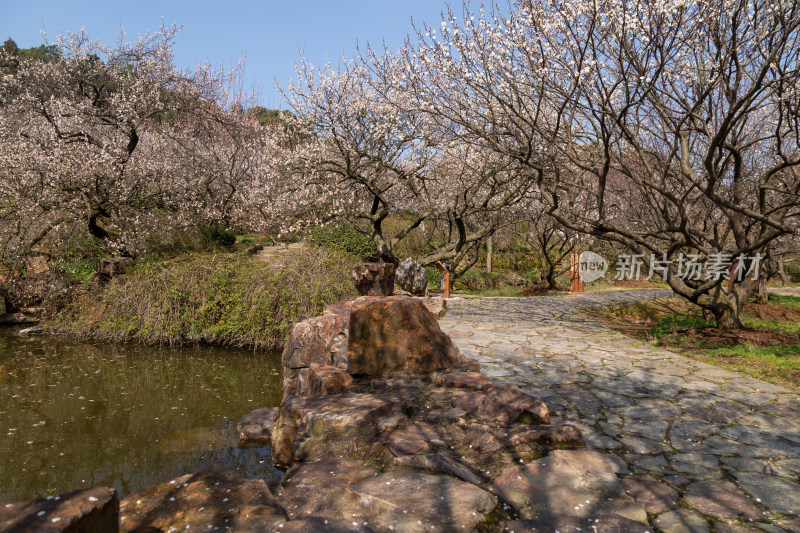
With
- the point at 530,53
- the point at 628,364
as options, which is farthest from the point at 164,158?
the point at 628,364

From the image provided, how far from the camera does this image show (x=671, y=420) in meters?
4.09

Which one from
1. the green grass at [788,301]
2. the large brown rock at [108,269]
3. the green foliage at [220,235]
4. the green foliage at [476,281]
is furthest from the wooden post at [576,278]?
the large brown rock at [108,269]

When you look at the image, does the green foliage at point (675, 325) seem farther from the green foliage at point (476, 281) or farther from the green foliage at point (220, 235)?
the green foliage at point (220, 235)

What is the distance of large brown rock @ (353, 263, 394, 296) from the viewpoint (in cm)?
913

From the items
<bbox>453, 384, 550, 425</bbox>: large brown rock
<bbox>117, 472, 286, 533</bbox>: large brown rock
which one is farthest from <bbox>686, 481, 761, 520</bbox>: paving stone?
<bbox>117, 472, 286, 533</bbox>: large brown rock

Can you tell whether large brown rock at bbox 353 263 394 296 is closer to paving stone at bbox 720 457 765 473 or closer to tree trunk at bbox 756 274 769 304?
paving stone at bbox 720 457 765 473

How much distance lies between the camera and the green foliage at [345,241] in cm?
1457

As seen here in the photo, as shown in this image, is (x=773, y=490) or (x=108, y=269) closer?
(x=773, y=490)

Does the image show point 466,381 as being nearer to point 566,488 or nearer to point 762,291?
point 566,488

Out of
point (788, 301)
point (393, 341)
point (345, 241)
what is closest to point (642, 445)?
point (393, 341)

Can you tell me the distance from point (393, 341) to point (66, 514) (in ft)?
10.7

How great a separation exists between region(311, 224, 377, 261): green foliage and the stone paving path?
7.14m

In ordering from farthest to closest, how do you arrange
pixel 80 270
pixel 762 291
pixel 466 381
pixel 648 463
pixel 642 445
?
1. pixel 762 291
2. pixel 80 270
3. pixel 466 381
4. pixel 642 445
5. pixel 648 463

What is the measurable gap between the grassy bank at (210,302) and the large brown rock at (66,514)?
26.5ft
